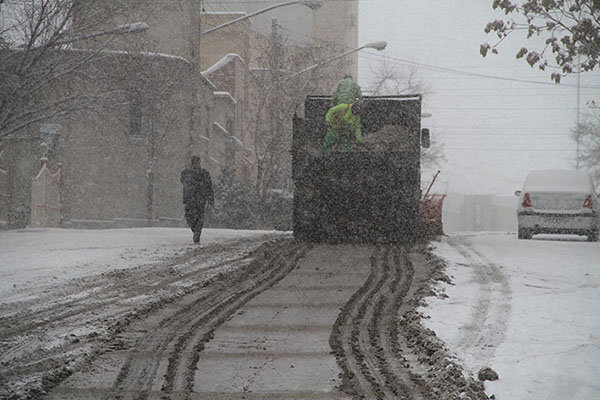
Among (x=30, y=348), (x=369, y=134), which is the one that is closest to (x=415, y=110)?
(x=369, y=134)

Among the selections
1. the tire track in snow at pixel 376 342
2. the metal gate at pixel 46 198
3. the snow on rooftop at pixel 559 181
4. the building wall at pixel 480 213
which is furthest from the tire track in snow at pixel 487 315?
the building wall at pixel 480 213

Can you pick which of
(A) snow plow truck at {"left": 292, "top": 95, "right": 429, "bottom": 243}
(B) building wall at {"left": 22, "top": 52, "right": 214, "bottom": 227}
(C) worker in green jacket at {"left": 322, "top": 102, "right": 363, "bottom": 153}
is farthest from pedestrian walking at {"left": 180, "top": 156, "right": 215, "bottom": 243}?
(B) building wall at {"left": 22, "top": 52, "right": 214, "bottom": 227}

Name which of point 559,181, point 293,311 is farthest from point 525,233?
point 293,311

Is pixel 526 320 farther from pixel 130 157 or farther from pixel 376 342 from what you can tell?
pixel 130 157

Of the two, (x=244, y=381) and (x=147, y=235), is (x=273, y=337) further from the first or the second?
(x=147, y=235)

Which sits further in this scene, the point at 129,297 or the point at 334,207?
the point at 334,207

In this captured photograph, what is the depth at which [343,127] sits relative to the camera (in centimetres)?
1373

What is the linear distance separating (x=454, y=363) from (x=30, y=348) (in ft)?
10.7

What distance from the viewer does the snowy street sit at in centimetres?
546

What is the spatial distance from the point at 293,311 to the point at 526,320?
2.18 metres

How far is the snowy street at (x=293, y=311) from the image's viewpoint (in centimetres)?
546

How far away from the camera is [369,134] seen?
14430 millimetres

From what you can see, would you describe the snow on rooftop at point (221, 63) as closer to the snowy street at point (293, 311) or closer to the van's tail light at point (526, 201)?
the van's tail light at point (526, 201)

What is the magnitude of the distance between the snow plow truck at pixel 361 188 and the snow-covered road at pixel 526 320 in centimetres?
177
